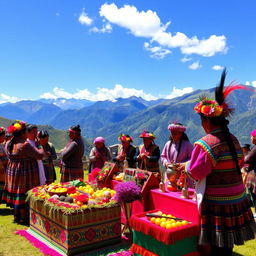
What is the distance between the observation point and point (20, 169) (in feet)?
23.9

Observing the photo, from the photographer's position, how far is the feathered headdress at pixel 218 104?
13.4ft

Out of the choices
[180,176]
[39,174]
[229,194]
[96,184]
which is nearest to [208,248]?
[229,194]

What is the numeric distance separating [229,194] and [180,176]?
1.11 meters

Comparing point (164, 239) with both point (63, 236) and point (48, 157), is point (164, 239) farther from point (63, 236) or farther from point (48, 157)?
point (48, 157)

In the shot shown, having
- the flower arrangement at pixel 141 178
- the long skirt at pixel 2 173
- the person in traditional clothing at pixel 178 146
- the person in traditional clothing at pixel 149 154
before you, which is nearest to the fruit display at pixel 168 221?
the flower arrangement at pixel 141 178

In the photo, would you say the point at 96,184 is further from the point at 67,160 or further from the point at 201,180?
the point at 201,180

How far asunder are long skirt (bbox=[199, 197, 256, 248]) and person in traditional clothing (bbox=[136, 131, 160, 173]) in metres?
4.04

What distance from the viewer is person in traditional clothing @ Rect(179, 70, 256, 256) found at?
401cm

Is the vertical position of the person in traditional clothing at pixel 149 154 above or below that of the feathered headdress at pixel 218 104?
below

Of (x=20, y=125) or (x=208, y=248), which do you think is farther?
(x=20, y=125)

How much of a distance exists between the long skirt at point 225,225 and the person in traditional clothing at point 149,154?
4.04 metres

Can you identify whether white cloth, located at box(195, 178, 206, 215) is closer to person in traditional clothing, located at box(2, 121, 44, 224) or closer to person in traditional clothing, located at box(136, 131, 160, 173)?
person in traditional clothing, located at box(136, 131, 160, 173)

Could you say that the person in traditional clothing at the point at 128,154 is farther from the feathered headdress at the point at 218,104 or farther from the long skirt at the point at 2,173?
the feathered headdress at the point at 218,104

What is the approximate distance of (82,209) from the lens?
17.9ft
